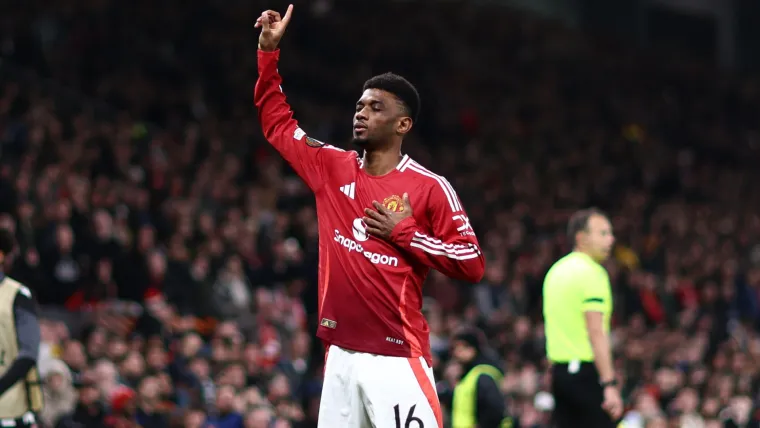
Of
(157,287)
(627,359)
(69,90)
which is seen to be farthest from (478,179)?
(157,287)

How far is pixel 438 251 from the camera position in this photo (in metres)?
5.47

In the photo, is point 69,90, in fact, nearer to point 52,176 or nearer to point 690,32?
point 52,176

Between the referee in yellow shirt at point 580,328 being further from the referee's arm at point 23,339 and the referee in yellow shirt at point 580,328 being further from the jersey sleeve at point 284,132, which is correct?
the referee's arm at point 23,339

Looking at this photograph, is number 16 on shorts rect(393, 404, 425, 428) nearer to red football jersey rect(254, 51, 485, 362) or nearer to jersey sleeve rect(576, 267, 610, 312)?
red football jersey rect(254, 51, 485, 362)

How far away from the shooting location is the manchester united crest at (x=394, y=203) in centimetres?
563

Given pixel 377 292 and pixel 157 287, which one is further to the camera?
pixel 157 287

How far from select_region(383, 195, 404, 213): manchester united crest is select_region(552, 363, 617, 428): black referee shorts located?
3278mm

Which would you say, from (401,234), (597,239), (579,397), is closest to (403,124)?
(401,234)

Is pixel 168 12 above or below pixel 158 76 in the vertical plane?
above

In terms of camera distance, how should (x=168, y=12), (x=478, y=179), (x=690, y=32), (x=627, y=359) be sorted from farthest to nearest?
(x=690, y=32), (x=478, y=179), (x=168, y=12), (x=627, y=359)

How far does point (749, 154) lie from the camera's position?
89.6 ft

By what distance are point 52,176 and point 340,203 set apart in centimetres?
821

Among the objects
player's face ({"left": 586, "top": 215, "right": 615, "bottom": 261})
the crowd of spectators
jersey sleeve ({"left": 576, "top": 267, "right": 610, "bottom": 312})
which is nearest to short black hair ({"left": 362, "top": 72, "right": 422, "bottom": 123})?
jersey sleeve ({"left": 576, "top": 267, "right": 610, "bottom": 312})

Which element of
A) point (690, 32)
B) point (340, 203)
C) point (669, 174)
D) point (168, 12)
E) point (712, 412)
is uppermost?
point (690, 32)
